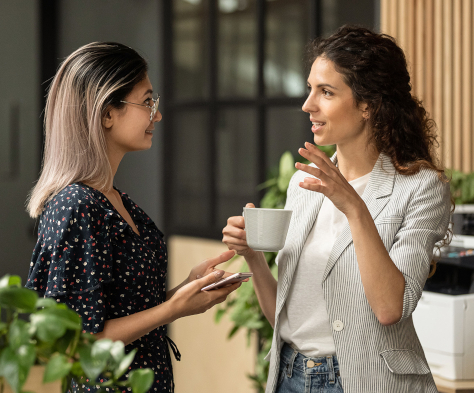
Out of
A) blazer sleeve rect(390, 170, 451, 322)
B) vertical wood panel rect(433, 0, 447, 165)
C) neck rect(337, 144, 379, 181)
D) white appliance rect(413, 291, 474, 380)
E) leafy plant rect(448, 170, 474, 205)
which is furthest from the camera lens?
vertical wood panel rect(433, 0, 447, 165)

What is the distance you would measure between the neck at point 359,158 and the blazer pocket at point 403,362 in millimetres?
460

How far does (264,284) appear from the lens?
4.82 ft

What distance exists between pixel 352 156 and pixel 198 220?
3.20 metres

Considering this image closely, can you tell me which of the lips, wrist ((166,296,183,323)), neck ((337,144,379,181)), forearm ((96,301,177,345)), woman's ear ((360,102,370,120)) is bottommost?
forearm ((96,301,177,345))

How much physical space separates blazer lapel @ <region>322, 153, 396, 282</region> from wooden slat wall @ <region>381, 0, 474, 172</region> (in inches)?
57.9

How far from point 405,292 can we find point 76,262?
0.73 meters

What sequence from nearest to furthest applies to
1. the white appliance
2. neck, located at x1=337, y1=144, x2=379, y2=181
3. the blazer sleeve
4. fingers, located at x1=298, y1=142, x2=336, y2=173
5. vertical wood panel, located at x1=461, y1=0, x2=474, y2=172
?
1. fingers, located at x1=298, y1=142, x2=336, y2=173
2. the blazer sleeve
3. neck, located at x1=337, y1=144, x2=379, y2=181
4. the white appliance
5. vertical wood panel, located at x1=461, y1=0, x2=474, y2=172

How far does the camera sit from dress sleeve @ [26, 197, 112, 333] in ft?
3.61

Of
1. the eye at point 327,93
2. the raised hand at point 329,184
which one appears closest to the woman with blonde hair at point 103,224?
the raised hand at point 329,184

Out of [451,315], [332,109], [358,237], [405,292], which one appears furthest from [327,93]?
[451,315]

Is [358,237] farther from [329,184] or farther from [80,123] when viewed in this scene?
[80,123]

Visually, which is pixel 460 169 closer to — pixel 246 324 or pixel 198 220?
pixel 246 324

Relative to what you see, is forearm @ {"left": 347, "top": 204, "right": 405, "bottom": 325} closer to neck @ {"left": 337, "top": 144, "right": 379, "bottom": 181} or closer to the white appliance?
neck @ {"left": 337, "top": 144, "right": 379, "bottom": 181}

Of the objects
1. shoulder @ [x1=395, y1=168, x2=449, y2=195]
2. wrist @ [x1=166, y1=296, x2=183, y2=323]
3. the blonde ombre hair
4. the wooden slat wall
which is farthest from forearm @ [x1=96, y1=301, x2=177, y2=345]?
the wooden slat wall
